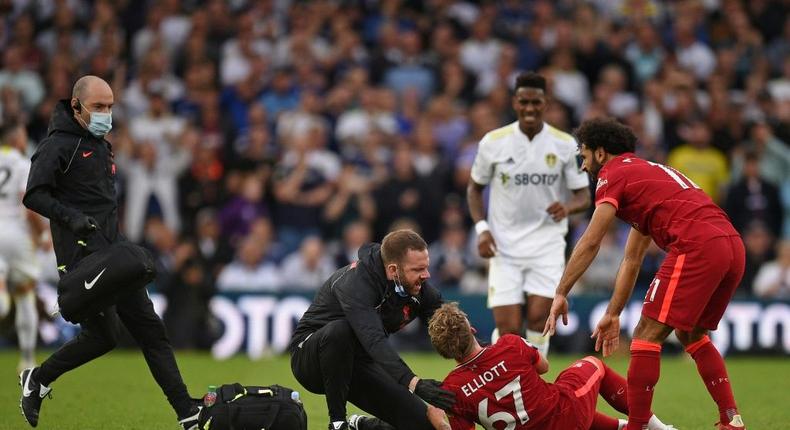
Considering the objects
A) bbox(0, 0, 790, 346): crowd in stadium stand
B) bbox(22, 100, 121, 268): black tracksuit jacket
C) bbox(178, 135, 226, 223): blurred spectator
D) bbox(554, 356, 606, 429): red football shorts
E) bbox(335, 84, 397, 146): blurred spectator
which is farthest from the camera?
bbox(335, 84, 397, 146): blurred spectator

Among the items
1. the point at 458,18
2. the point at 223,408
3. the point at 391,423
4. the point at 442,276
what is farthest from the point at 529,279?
the point at 458,18

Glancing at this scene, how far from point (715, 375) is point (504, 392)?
5.67ft

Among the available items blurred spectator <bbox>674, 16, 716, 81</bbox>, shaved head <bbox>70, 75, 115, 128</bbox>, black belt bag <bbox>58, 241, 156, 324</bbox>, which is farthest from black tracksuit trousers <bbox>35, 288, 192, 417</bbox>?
blurred spectator <bbox>674, 16, 716, 81</bbox>

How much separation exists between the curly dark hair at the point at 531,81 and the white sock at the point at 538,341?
87.2 inches

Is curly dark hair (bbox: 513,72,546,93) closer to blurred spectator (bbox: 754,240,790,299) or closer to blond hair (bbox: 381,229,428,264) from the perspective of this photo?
blond hair (bbox: 381,229,428,264)

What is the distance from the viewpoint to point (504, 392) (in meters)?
7.67

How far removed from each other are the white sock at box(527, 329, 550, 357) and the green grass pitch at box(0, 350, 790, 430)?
0.77 meters

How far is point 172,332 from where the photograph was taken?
16484 millimetres

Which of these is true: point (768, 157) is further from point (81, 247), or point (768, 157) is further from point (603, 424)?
point (81, 247)

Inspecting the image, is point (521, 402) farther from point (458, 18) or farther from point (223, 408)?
point (458, 18)

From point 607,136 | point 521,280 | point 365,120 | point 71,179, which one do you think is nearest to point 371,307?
point 607,136

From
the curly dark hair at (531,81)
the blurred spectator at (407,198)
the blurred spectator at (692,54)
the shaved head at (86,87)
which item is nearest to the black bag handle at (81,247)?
the shaved head at (86,87)

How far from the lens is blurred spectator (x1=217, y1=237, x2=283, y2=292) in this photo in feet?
55.3

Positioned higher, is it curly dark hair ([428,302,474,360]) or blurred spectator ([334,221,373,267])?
curly dark hair ([428,302,474,360])
